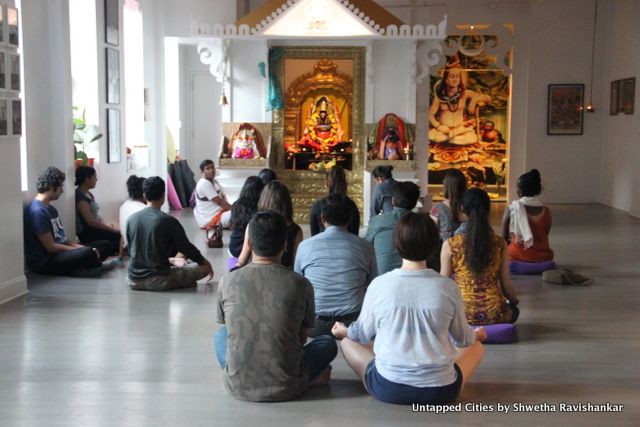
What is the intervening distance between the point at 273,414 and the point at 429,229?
1.29 meters

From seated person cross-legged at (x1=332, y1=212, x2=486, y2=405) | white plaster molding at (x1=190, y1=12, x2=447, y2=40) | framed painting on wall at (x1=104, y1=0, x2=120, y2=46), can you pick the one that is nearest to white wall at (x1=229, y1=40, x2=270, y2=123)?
white plaster molding at (x1=190, y1=12, x2=447, y2=40)

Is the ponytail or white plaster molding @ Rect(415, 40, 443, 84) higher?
white plaster molding @ Rect(415, 40, 443, 84)

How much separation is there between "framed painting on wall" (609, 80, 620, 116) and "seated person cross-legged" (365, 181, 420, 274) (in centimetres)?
1023

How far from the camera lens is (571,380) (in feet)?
16.7

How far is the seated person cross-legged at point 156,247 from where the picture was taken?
24.7ft

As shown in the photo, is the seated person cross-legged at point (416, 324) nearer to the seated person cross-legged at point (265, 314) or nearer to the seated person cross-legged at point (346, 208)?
the seated person cross-legged at point (265, 314)

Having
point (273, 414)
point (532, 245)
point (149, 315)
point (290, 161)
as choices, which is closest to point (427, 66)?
point (290, 161)

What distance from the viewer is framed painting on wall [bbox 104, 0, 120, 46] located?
435 inches

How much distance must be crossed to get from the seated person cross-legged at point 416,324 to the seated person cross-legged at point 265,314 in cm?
36

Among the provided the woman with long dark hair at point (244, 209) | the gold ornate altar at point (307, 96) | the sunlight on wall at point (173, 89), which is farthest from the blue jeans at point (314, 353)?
the sunlight on wall at point (173, 89)

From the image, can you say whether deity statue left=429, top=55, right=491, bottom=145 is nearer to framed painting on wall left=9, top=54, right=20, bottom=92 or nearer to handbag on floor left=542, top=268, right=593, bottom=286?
handbag on floor left=542, top=268, right=593, bottom=286

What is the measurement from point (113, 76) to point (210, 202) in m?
2.24

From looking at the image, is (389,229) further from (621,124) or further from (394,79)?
(621,124)

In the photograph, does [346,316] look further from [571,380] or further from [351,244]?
[571,380]
